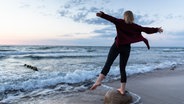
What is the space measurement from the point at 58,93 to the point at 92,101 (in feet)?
5.36

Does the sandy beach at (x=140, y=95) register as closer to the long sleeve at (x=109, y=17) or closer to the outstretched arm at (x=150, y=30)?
the outstretched arm at (x=150, y=30)

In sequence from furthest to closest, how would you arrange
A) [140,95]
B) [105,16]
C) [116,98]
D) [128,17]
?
[140,95] < [116,98] < [128,17] < [105,16]

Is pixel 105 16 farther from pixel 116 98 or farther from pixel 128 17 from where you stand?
pixel 116 98

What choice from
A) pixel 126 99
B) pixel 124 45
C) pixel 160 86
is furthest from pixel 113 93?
pixel 160 86

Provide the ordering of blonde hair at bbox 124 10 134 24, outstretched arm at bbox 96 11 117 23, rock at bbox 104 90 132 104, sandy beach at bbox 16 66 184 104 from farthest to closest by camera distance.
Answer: sandy beach at bbox 16 66 184 104 < rock at bbox 104 90 132 104 < blonde hair at bbox 124 10 134 24 < outstretched arm at bbox 96 11 117 23

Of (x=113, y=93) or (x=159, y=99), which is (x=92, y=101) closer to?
(x=113, y=93)

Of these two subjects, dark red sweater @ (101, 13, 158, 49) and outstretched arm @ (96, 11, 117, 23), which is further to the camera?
dark red sweater @ (101, 13, 158, 49)

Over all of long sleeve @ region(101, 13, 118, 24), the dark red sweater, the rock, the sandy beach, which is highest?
long sleeve @ region(101, 13, 118, 24)

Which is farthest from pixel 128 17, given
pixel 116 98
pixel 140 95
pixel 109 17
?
pixel 140 95

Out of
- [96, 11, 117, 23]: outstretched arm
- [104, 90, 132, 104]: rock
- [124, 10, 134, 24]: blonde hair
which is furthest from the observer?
[104, 90, 132, 104]: rock

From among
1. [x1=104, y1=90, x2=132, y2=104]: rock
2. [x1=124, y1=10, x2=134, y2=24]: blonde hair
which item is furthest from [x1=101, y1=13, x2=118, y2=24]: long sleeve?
[x1=104, y1=90, x2=132, y2=104]: rock

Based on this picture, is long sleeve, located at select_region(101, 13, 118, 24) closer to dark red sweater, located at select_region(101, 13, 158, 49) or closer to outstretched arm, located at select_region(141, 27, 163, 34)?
dark red sweater, located at select_region(101, 13, 158, 49)

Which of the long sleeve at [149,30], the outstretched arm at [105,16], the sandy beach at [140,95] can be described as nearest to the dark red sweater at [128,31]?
the long sleeve at [149,30]

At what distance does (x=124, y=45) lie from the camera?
6105mm
